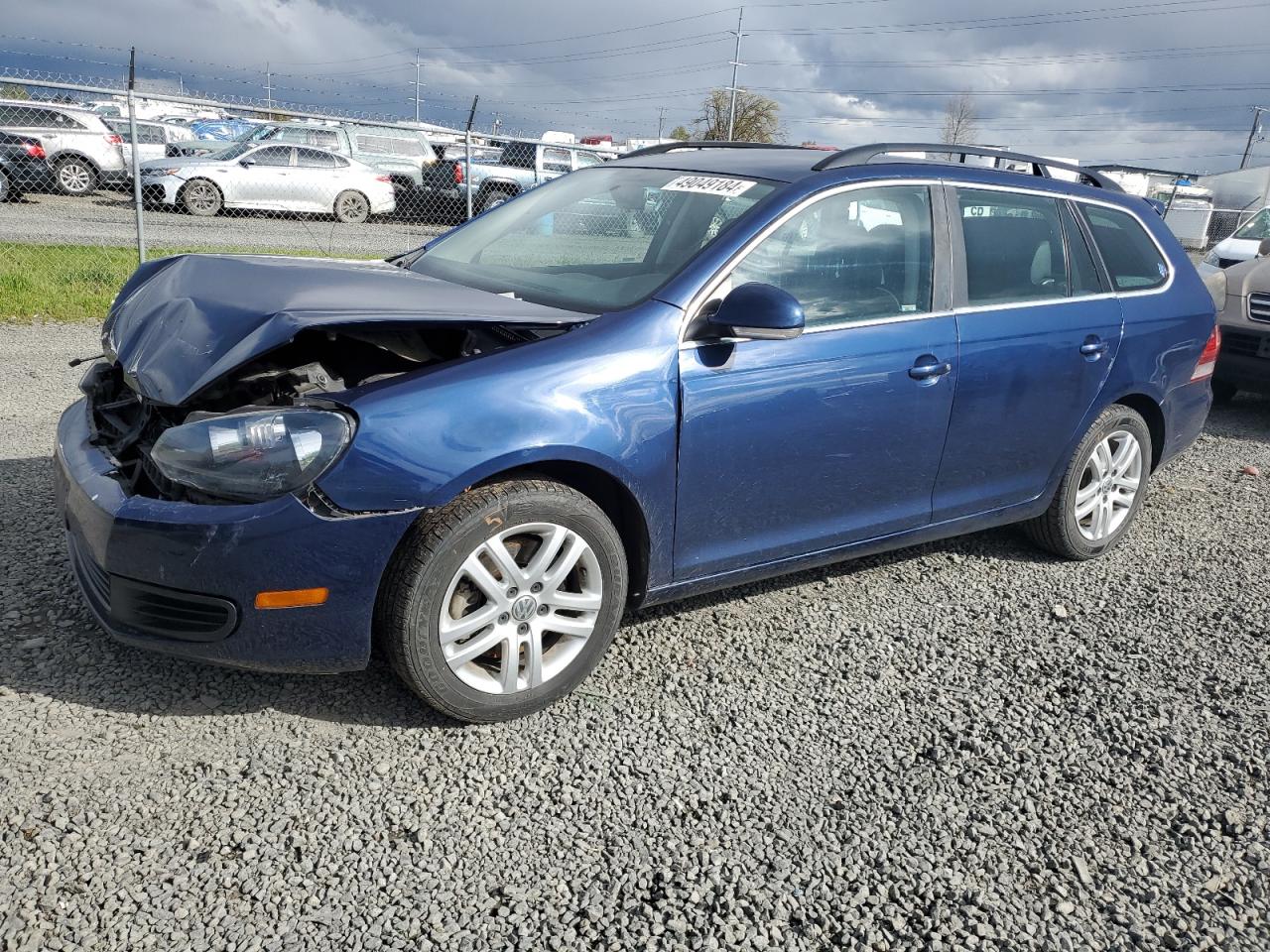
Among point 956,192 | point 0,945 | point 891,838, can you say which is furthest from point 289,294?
point 956,192

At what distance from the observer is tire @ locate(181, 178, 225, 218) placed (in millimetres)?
17016

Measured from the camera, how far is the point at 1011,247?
4059mm

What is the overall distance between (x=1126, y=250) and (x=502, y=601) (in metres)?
3.37

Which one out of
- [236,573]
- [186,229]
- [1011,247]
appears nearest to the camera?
[236,573]

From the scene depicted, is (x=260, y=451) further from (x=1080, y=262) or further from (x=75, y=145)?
(x=75, y=145)

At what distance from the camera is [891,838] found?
2615 millimetres

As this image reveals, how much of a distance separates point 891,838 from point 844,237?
2005 mm

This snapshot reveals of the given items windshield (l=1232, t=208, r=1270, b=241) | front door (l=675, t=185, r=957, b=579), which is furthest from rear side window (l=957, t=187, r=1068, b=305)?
windshield (l=1232, t=208, r=1270, b=241)

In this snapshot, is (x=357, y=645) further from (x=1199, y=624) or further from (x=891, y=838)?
(x=1199, y=624)

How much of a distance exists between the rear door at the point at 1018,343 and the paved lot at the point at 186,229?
10427mm

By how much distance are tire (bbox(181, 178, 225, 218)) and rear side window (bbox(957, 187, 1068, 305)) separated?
16079 millimetres

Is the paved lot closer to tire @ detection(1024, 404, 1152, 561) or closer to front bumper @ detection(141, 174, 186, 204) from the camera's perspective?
front bumper @ detection(141, 174, 186, 204)

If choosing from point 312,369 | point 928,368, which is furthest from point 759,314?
point 312,369

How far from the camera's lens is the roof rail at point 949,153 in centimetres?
375
